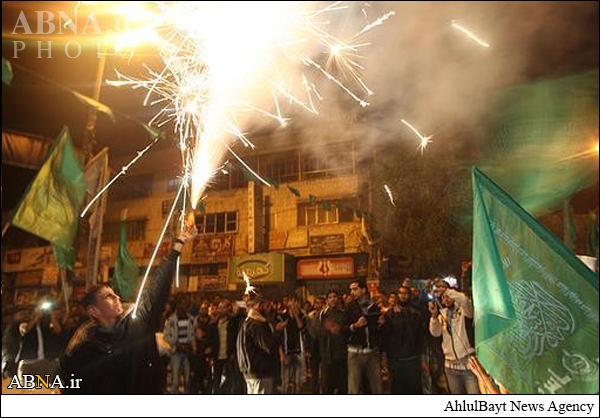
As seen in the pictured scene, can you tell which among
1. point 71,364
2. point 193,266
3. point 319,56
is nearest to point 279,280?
point 193,266

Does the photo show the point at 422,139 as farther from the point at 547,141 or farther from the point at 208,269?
the point at 208,269

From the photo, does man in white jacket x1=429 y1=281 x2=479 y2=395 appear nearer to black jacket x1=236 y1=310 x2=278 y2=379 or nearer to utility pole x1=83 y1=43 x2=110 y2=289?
black jacket x1=236 y1=310 x2=278 y2=379

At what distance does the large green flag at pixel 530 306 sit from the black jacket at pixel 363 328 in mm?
2511

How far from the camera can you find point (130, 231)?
10164 mm

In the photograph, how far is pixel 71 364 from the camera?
2.36 meters

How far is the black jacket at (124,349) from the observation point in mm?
2295

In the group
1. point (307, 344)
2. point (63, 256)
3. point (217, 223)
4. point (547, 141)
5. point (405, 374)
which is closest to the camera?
point (547, 141)

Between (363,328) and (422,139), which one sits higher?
(422,139)

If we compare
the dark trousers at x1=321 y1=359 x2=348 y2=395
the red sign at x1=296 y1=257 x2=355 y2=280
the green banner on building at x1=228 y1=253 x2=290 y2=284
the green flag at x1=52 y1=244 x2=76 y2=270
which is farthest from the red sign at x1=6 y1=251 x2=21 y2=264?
the dark trousers at x1=321 y1=359 x2=348 y2=395

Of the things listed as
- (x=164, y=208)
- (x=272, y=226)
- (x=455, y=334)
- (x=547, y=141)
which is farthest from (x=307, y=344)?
(x=164, y=208)

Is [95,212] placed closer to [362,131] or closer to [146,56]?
[146,56]

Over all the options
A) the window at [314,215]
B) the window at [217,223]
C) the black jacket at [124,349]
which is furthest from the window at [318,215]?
the black jacket at [124,349]

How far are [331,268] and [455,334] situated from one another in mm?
5924

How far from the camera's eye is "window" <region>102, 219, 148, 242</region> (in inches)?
388
